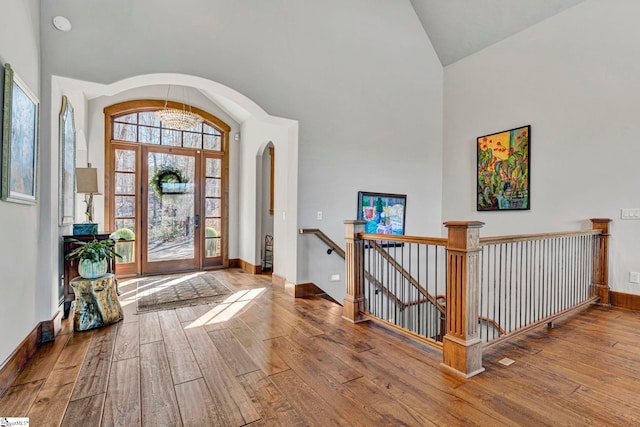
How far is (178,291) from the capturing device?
177 inches

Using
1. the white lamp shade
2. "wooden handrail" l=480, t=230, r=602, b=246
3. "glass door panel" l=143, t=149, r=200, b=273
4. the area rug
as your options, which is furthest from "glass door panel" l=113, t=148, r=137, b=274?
"wooden handrail" l=480, t=230, r=602, b=246

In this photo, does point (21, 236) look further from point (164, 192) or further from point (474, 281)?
point (164, 192)

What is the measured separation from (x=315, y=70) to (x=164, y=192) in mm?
3509

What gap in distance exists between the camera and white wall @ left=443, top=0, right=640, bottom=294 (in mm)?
3684

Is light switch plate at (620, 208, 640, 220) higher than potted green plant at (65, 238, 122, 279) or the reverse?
higher

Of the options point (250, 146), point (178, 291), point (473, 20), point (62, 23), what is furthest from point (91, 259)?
point (473, 20)

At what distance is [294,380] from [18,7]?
3.21m

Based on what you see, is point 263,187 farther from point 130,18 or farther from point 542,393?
point 542,393

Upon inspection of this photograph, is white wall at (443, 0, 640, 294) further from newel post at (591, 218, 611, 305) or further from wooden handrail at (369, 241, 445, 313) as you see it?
wooden handrail at (369, 241, 445, 313)

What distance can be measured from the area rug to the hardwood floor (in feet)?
2.48

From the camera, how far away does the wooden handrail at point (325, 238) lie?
4227 mm

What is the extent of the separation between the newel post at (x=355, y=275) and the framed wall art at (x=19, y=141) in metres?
2.62

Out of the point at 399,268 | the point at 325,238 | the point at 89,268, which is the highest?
the point at 325,238

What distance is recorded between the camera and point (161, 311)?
3.59 m
